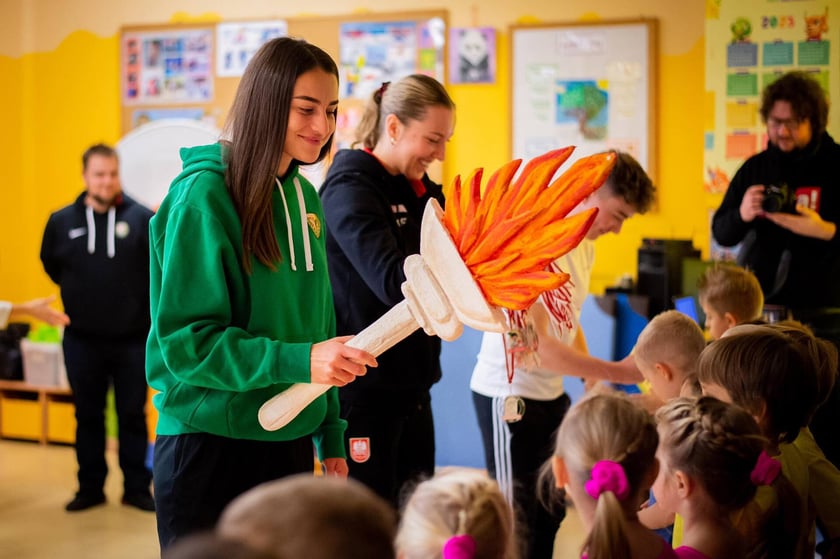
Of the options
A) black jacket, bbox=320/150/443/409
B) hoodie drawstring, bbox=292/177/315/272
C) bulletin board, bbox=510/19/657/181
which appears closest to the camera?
hoodie drawstring, bbox=292/177/315/272

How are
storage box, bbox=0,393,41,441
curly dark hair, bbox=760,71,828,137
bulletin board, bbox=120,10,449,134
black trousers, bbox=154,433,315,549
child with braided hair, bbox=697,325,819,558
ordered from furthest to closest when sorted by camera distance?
1. bulletin board, bbox=120,10,449,134
2. storage box, bbox=0,393,41,441
3. curly dark hair, bbox=760,71,828,137
4. child with braided hair, bbox=697,325,819,558
5. black trousers, bbox=154,433,315,549

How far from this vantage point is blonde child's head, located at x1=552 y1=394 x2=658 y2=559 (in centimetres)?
158

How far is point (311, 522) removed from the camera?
0.83 m

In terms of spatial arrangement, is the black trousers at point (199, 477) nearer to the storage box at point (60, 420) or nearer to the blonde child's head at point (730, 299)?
the blonde child's head at point (730, 299)

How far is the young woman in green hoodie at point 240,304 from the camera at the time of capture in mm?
1530

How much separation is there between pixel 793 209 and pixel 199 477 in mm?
2689

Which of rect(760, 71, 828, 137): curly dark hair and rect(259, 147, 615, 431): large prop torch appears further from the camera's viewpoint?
rect(760, 71, 828, 137): curly dark hair

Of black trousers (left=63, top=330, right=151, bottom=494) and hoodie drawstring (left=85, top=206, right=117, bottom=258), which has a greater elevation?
hoodie drawstring (left=85, top=206, right=117, bottom=258)

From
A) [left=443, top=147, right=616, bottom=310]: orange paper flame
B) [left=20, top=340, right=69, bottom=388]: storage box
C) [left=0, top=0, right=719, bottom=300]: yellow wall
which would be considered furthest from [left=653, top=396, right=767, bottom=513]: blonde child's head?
[left=20, top=340, right=69, bottom=388]: storage box

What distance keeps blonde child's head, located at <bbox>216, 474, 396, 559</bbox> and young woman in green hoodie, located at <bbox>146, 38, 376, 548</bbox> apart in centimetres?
64

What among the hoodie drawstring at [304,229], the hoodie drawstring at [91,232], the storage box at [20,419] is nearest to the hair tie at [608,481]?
the hoodie drawstring at [304,229]

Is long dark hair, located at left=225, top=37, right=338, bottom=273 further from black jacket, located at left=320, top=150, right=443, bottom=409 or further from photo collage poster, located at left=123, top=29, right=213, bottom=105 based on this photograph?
photo collage poster, located at left=123, top=29, right=213, bottom=105

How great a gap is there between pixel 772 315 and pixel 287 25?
11.9 ft

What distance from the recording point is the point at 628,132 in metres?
5.39
